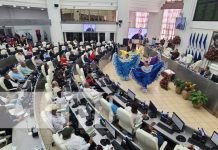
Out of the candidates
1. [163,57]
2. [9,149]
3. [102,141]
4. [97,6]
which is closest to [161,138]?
[102,141]

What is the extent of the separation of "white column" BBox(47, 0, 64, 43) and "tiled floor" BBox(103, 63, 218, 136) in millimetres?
9946

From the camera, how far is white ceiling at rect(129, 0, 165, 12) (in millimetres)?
18584

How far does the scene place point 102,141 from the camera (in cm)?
409

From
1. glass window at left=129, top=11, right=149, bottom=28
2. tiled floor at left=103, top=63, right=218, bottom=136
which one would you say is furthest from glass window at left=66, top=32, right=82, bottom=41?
tiled floor at left=103, top=63, right=218, bottom=136

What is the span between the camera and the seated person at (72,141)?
12.2 ft

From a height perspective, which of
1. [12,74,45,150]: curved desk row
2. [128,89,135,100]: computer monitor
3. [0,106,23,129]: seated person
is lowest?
[0,106,23,129]: seated person

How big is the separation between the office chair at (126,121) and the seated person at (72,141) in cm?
122

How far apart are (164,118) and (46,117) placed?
3.25 m

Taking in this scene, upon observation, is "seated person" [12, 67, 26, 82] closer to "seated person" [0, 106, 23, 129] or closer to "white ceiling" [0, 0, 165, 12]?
"seated person" [0, 106, 23, 129]

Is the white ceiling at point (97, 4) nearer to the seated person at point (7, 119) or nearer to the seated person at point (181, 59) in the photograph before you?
the seated person at point (181, 59)

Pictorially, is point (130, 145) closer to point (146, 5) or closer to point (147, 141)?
point (147, 141)

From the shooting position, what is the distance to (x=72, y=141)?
12.5ft

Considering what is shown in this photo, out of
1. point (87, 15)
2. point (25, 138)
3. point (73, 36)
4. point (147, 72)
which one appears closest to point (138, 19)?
point (87, 15)

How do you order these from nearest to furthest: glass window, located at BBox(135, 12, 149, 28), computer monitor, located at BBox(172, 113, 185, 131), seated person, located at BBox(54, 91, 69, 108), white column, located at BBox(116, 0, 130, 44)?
computer monitor, located at BBox(172, 113, 185, 131) → seated person, located at BBox(54, 91, 69, 108) → white column, located at BBox(116, 0, 130, 44) → glass window, located at BBox(135, 12, 149, 28)
